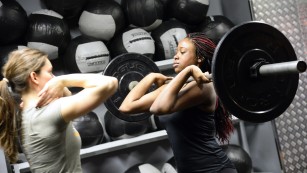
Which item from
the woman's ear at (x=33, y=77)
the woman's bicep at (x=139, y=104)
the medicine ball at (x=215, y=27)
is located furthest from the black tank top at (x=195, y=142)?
the medicine ball at (x=215, y=27)

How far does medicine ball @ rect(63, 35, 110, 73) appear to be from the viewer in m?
3.05

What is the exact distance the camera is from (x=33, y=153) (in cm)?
164

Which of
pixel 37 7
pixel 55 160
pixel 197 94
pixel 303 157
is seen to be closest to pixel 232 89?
pixel 197 94

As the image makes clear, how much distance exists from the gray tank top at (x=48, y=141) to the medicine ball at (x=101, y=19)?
1.58 meters

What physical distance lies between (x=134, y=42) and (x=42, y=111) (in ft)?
5.34

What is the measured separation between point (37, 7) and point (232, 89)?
241 centimetres

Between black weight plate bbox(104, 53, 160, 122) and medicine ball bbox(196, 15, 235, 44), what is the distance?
1.01m

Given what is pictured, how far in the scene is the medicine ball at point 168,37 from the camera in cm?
329

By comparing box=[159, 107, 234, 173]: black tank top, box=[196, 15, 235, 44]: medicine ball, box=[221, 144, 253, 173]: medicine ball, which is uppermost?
box=[196, 15, 235, 44]: medicine ball

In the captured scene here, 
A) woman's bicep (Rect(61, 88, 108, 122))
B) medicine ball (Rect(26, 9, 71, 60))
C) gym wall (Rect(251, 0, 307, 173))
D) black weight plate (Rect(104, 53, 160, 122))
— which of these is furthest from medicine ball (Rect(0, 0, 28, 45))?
gym wall (Rect(251, 0, 307, 173))

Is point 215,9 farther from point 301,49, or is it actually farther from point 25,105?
point 25,105

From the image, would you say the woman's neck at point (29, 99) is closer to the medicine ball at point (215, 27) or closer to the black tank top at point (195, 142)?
the black tank top at point (195, 142)

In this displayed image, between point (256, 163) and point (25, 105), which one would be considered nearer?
point (25, 105)

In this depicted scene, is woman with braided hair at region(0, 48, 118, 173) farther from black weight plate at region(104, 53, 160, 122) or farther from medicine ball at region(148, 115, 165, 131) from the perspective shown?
medicine ball at region(148, 115, 165, 131)
